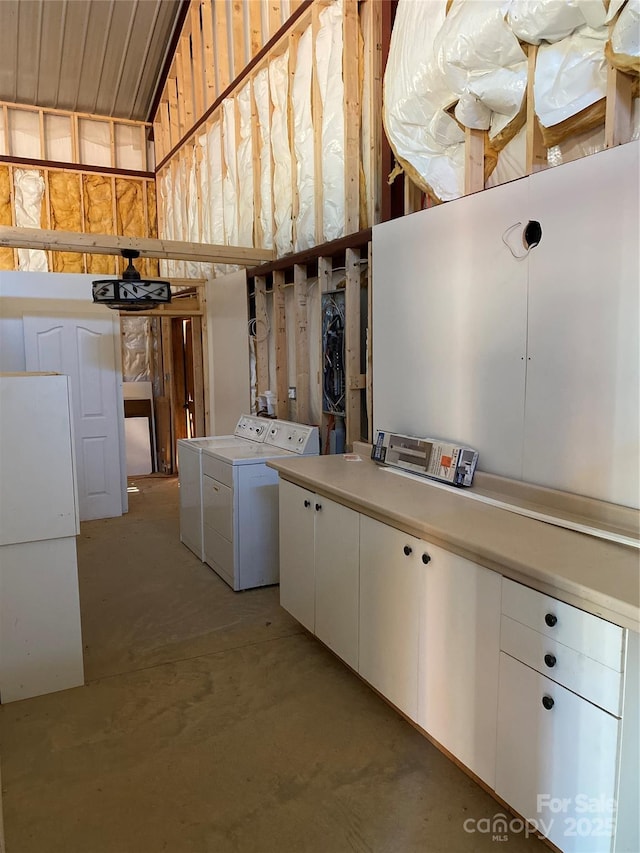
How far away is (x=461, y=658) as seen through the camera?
76.4 inches

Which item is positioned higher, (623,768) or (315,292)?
(315,292)

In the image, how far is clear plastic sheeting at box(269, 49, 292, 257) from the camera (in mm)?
4664

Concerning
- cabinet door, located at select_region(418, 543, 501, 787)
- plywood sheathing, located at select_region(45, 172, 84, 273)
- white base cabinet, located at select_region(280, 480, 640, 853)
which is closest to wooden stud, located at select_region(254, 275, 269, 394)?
white base cabinet, located at select_region(280, 480, 640, 853)

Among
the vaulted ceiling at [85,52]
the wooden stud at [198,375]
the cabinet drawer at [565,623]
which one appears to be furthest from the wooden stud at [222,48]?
the cabinet drawer at [565,623]

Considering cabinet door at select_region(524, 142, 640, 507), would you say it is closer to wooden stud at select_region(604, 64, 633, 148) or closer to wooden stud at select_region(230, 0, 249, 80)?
wooden stud at select_region(604, 64, 633, 148)

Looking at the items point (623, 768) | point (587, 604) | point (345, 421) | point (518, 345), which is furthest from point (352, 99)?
point (623, 768)

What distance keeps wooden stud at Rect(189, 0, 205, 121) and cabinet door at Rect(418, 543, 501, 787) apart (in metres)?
6.09

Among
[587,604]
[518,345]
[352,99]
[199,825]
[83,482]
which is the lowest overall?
[199,825]

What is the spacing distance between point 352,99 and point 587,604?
345 cm

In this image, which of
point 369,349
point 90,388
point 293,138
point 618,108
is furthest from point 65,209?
point 618,108

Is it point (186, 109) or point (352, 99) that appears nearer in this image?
point (352, 99)

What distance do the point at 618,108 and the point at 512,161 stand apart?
60cm

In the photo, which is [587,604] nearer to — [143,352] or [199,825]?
[199,825]

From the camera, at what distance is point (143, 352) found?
8047 millimetres
